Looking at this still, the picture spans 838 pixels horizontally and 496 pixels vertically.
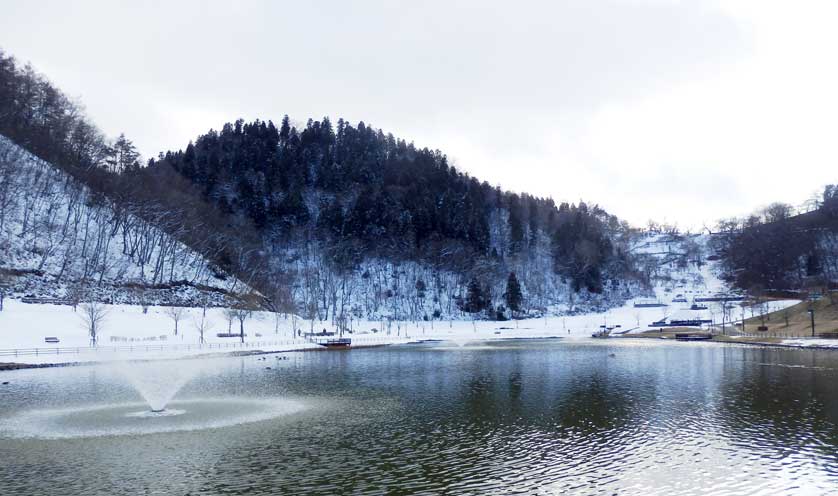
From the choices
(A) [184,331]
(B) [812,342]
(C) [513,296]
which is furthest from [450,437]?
(C) [513,296]

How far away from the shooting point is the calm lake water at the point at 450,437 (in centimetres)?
2227

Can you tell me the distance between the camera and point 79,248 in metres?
120

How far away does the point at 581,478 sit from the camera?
73.6ft

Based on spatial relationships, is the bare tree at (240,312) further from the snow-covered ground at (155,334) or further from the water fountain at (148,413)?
the water fountain at (148,413)

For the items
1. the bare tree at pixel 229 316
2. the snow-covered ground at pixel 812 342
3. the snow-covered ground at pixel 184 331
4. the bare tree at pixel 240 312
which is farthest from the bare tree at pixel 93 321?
the snow-covered ground at pixel 812 342

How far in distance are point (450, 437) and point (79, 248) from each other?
113 meters

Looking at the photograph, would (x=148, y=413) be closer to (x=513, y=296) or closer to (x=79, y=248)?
(x=79, y=248)

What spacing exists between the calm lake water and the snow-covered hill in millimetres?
58296

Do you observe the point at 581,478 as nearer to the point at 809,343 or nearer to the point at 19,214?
the point at 809,343

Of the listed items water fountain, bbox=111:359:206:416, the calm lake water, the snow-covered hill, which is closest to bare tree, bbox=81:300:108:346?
the snow-covered hill

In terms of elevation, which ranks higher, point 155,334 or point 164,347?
point 155,334

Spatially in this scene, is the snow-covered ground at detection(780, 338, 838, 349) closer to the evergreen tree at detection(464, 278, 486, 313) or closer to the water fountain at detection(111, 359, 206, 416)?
the water fountain at detection(111, 359, 206, 416)

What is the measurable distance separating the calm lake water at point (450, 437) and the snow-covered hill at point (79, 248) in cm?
5830

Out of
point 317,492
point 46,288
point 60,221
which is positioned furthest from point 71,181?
point 317,492
